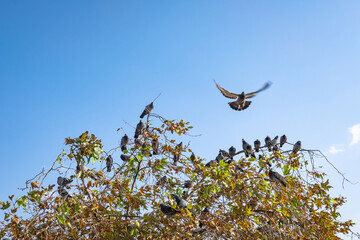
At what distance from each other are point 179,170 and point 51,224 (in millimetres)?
2166

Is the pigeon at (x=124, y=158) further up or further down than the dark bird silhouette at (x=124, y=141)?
further down

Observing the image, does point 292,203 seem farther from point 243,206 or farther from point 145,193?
point 145,193

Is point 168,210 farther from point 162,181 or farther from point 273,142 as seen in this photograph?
point 273,142

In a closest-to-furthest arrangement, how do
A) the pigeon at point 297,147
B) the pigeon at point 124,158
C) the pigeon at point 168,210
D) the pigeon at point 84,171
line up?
1. the pigeon at point 168,210
2. the pigeon at point 84,171
3. the pigeon at point 124,158
4. the pigeon at point 297,147

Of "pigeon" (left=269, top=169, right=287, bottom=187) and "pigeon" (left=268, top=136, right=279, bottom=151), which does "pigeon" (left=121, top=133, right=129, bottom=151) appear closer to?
"pigeon" (left=269, top=169, right=287, bottom=187)

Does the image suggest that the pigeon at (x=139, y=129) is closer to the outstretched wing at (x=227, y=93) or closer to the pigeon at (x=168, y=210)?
the pigeon at (x=168, y=210)

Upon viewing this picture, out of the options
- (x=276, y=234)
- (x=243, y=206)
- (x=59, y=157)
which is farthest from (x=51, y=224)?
(x=276, y=234)

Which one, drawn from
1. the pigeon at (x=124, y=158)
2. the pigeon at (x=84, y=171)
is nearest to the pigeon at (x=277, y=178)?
the pigeon at (x=124, y=158)

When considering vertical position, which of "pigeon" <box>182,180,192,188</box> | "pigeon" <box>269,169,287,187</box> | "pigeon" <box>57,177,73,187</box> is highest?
"pigeon" <box>269,169,287,187</box>

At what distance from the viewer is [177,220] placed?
479 cm

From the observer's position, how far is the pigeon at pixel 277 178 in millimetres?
5942

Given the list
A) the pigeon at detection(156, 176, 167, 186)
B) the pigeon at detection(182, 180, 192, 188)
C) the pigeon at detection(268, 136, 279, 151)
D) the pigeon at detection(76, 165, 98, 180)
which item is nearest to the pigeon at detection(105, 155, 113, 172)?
the pigeon at detection(76, 165, 98, 180)

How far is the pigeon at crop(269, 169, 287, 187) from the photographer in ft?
19.5

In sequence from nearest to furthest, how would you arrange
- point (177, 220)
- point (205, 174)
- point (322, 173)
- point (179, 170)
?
point (177, 220) < point (205, 174) < point (179, 170) < point (322, 173)
